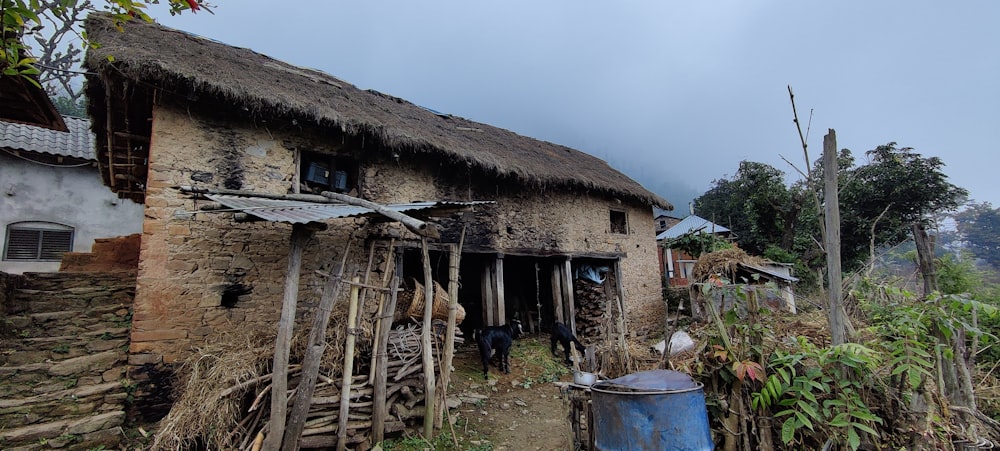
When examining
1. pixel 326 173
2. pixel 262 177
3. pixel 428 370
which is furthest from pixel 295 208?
pixel 428 370

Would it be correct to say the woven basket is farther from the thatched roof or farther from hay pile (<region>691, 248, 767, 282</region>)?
hay pile (<region>691, 248, 767, 282</region>)

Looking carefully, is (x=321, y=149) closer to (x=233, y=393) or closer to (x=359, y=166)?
(x=359, y=166)

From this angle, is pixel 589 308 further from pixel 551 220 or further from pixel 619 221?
pixel 551 220

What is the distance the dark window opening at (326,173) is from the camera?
6027 millimetres

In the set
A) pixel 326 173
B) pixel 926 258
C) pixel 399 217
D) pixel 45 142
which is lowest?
pixel 926 258

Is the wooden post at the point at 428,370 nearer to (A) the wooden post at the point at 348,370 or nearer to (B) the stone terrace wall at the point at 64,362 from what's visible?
(A) the wooden post at the point at 348,370

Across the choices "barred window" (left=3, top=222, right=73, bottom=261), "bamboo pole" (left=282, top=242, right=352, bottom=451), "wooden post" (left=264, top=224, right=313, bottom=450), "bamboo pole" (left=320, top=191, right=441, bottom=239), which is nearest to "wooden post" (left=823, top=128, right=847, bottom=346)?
"bamboo pole" (left=320, top=191, right=441, bottom=239)

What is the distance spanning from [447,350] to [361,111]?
3.81 m

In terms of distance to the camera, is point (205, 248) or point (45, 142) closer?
point (205, 248)

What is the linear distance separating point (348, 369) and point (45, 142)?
404 inches

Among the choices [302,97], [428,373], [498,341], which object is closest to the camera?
[428,373]

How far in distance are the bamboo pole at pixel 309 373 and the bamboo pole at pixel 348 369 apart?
0.77 feet

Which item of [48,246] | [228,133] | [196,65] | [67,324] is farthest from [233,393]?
[48,246]

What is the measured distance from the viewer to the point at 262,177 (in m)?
5.51
